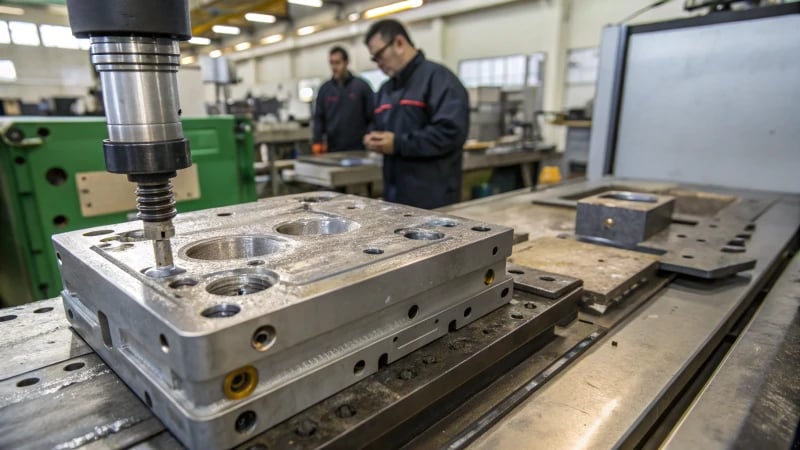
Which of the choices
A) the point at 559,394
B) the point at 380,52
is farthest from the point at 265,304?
the point at 380,52

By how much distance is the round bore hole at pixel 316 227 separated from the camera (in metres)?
0.67

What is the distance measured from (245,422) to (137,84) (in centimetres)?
32

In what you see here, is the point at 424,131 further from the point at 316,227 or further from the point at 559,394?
the point at 559,394

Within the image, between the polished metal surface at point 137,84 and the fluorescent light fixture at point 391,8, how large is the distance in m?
6.68

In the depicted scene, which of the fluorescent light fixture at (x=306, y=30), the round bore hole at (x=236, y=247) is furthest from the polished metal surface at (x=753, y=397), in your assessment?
the fluorescent light fixture at (x=306, y=30)

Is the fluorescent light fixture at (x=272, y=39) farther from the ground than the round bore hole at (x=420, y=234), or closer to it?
farther from the ground

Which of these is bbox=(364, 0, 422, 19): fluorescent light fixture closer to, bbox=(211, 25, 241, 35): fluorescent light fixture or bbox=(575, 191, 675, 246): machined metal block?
bbox=(211, 25, 241, 35): fluorescent light fixture

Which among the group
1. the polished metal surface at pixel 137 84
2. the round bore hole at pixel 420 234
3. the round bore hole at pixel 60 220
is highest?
the polished metal surface at pixel 137 84

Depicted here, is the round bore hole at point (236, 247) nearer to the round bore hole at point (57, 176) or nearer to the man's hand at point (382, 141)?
the round bore hole at point (57, 176)

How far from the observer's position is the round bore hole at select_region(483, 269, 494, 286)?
24.0 inches

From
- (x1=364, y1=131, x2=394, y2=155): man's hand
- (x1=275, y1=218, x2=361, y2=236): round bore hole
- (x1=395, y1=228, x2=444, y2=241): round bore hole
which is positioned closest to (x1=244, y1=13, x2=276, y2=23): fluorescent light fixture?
(x1=364, y1=131, x2=394, y2=155): man's hand

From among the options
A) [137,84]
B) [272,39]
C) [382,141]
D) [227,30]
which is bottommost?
[382,141]

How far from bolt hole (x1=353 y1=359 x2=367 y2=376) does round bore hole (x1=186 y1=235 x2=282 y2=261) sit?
0.19 metres

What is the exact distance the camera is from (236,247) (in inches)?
24.0
